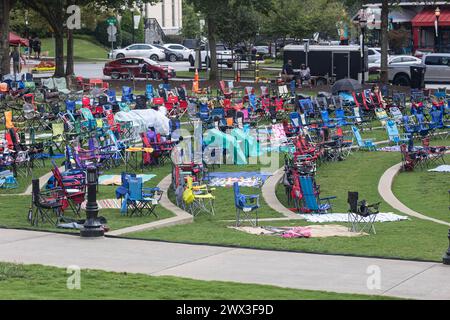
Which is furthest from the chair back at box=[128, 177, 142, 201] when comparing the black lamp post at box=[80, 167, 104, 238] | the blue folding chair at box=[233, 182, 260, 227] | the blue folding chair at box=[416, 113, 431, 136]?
the blue folding chair at box=[416, 113, 431, 136]

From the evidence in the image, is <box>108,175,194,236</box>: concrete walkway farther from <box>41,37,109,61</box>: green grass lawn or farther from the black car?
<box>41,37,109,61</box>: green grass lawn

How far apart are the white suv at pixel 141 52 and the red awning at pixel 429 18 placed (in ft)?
68.5

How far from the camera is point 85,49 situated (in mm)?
95125

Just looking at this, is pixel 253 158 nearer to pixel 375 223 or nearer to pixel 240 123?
pixel 240 123

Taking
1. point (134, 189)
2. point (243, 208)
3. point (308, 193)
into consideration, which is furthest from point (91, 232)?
point (308, 193)

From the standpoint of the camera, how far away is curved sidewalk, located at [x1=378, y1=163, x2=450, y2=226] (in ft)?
76.3

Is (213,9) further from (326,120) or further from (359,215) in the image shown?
(359,215)

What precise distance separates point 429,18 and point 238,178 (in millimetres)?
60728

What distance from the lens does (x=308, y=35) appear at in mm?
81438

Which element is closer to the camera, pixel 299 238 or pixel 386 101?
pixel 299 238

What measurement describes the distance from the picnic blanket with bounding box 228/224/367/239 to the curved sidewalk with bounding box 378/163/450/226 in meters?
2.50

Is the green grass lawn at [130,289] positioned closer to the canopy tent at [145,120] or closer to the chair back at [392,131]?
the canopy tent at [145,120]
